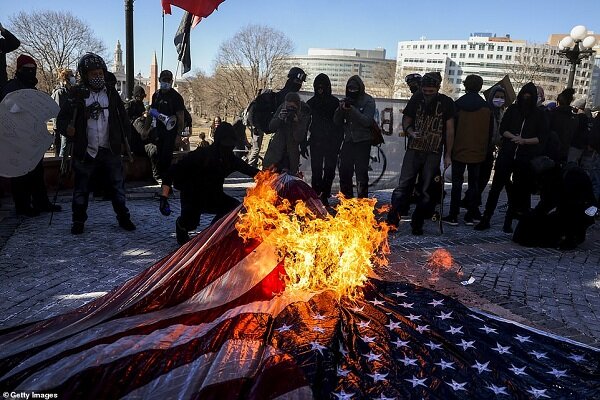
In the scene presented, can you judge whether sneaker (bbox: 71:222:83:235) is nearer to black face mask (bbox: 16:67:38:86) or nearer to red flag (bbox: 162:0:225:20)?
black face mask (bbox: 16:67:38:86)

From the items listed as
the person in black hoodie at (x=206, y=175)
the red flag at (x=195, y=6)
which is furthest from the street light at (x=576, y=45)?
the person in black hoodie at (x=206, y=175)

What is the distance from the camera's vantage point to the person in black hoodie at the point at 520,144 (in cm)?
641

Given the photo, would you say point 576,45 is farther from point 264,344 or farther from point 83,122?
point 264,344

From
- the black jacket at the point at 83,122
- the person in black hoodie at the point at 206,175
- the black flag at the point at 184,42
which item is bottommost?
the person in black hoodie at the point at 206,175

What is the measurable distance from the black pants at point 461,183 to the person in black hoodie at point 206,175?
3331mm

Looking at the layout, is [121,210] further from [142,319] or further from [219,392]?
[219,392]

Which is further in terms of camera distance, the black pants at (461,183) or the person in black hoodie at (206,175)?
the black pants at (461,183)

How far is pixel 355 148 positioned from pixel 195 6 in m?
3.78

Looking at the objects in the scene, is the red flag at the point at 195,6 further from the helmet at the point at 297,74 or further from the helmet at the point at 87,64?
the helmet at the point at 87,64

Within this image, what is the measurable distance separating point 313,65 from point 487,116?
12386 cm

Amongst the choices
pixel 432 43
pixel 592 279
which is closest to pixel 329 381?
pixel 592 279

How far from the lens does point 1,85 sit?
21.2 feet

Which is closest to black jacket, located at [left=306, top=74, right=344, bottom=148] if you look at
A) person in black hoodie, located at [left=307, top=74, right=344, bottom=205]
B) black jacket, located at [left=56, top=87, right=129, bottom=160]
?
person in black hoodie, located at [left=307, top=74, right=344, bottom=205]

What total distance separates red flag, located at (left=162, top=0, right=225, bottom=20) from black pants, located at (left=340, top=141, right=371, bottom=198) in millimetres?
3451
